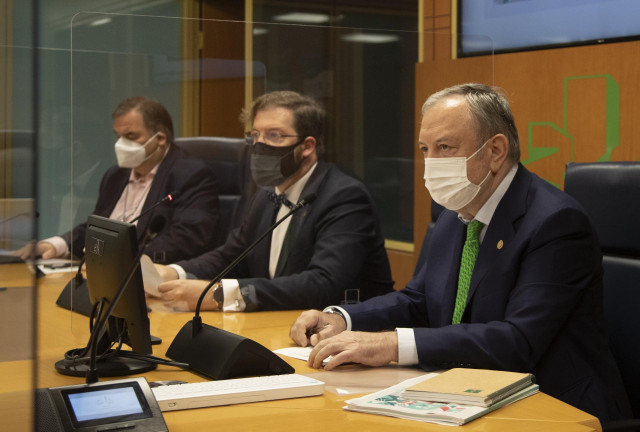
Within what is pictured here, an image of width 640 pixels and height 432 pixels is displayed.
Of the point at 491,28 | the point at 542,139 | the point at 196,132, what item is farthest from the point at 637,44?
the point at 196,132

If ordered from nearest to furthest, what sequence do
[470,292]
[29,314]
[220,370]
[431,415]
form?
[29,314] → [431,415] → [220,370] → [470,292]

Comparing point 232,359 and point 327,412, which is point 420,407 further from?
point 232,359

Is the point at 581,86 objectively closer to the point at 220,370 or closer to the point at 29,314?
the point at 220,370

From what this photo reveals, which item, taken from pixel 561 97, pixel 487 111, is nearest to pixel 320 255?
pixel 487 111

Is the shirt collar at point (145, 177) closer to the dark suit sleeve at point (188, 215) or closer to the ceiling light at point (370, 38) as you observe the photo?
the dark suit sleeve at point (188, 215)

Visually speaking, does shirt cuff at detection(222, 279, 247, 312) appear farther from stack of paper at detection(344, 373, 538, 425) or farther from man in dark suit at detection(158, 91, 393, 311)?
stack of paper at detection(344, 373, 538, 425)

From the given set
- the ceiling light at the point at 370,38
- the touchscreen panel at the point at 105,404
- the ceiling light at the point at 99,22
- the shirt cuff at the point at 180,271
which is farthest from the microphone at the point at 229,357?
the ceiling light at the point at 370,38

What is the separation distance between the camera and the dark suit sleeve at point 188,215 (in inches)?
112

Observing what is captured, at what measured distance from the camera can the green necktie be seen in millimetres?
2041

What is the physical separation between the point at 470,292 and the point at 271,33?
4.43 feet

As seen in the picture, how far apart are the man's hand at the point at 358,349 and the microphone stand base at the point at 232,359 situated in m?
0.08

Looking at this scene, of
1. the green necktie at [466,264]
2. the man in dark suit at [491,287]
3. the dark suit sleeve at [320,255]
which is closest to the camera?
the man in dark suit at [491,287]

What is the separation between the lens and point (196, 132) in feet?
9.45

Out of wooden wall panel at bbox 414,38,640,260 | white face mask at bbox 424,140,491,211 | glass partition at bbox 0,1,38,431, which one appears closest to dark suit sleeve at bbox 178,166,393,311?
wooden wall panel at bbox 414,38,640,260
